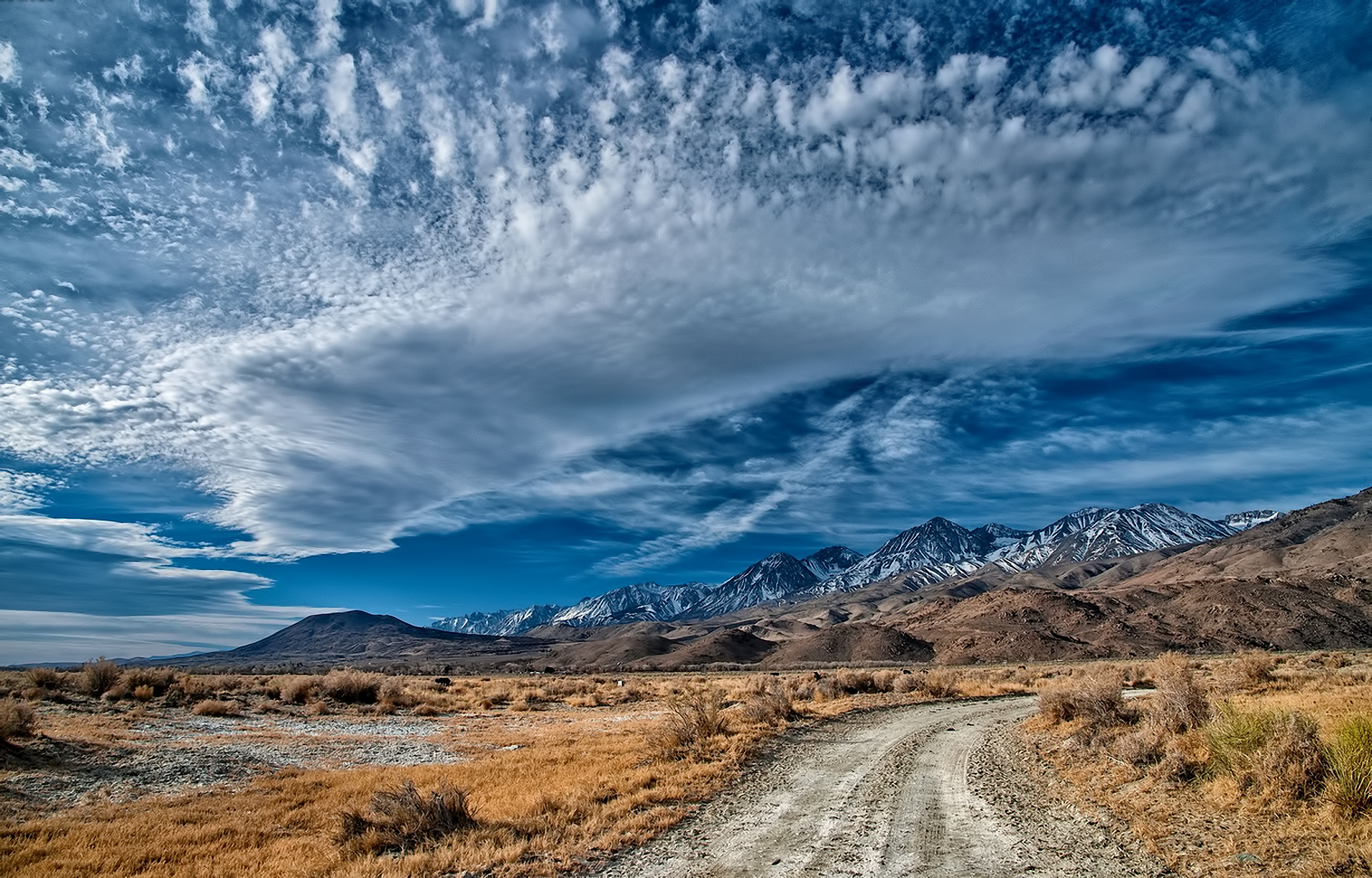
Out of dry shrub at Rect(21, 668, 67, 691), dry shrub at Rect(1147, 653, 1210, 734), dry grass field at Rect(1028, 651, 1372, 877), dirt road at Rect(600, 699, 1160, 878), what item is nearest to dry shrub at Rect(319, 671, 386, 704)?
dry shrub at Rect(21, 668, 67, 691)

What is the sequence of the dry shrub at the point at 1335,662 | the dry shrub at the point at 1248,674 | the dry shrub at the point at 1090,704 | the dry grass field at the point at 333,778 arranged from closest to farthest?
the dry grass field at the point at 333,778, the dry shrub at the point at 1090,704, the dry shrub at the point at 1248,674, the dry shrub at the point at 1335,662

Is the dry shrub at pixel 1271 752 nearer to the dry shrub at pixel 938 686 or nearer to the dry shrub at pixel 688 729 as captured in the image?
the dry shrub at pixel 688 729

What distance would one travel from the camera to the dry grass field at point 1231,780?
810 cm

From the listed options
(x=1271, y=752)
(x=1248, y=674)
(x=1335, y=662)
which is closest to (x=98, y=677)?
(x=1271, y=752)

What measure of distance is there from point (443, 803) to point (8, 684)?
103 ft

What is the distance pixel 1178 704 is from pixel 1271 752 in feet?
15.7

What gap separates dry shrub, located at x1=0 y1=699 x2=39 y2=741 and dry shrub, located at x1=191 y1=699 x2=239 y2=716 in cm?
995

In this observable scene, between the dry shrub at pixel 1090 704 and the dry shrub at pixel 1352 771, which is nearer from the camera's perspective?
the dry shrub at pixel 1352 771

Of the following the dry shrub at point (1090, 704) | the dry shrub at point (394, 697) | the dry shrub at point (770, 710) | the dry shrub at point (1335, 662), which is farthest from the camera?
the dry shrub at point (1335, 662)

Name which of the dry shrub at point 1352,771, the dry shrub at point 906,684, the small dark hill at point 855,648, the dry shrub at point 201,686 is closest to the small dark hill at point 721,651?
the small dark hill at point 855,648

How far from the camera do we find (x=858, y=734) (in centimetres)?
2089

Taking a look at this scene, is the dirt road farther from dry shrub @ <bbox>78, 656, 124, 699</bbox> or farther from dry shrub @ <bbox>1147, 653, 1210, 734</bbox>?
dry shrub @ <bbox>78, 656, 124, 699</bbox>

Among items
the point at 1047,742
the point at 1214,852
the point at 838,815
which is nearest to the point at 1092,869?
the point at 1214,852

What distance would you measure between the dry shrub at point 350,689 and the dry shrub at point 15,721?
17723mm
